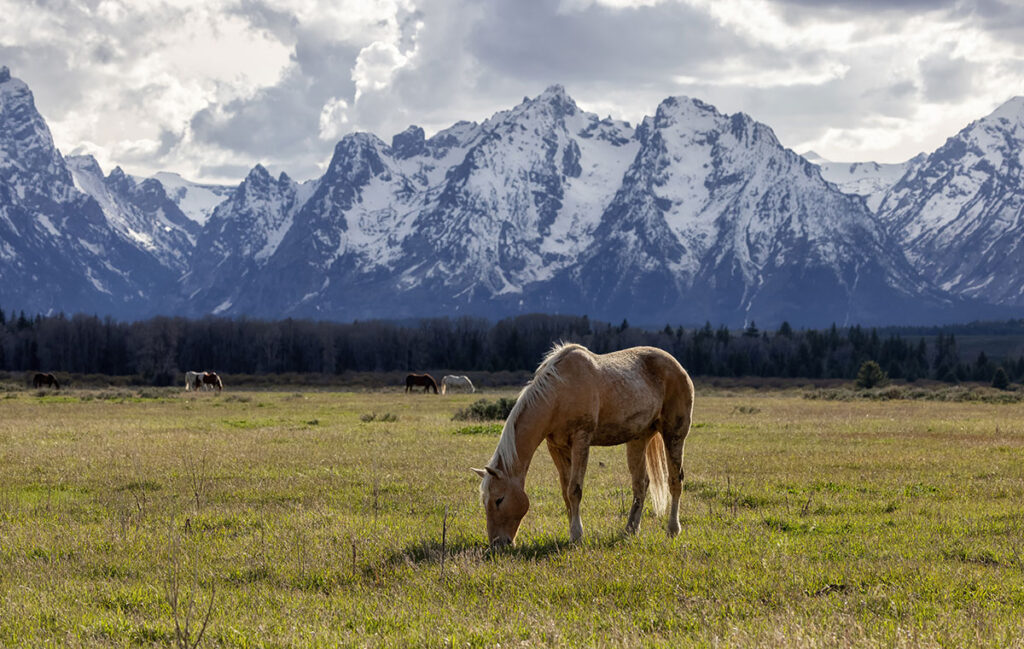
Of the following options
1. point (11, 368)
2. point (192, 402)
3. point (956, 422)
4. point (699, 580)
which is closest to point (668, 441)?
point (699, 580)

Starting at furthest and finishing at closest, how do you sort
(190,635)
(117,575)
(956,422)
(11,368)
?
(11,368) < (956,422) < (117,575) < (190,635)

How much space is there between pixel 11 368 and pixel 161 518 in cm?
17231

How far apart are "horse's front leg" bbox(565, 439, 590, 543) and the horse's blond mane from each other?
851 millimetres

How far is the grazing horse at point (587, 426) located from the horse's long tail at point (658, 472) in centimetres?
2

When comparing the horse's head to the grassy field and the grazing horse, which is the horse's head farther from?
the grassy field

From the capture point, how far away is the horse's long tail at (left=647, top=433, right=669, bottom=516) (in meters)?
14.0

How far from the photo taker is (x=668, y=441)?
46.1 feet

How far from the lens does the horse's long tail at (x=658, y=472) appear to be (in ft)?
45.9

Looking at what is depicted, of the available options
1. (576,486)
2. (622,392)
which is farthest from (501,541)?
(622,392)

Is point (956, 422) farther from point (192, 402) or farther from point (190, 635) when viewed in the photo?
point (192, 402)

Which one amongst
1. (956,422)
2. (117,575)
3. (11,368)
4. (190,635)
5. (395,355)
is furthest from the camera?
(395,355)

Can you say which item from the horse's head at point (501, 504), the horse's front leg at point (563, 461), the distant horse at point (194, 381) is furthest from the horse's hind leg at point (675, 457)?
the distant horse at point (194, 381)

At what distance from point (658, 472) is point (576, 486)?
2.29 m

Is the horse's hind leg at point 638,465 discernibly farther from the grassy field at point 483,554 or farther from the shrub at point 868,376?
the shrub at point 868,376
